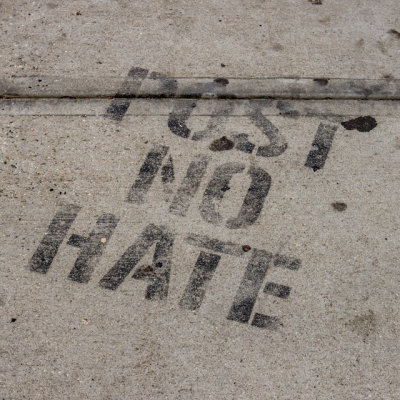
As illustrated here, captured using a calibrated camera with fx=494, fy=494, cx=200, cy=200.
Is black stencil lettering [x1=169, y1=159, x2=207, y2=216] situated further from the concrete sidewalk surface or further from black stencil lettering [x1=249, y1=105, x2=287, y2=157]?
black stencil lettering [x1=249, y1=105, x2=287, y2=157]

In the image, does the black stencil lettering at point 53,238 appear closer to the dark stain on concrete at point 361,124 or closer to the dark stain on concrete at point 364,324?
the dark stain on concrete at point 364,324

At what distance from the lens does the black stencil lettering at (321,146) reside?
4.03 meters

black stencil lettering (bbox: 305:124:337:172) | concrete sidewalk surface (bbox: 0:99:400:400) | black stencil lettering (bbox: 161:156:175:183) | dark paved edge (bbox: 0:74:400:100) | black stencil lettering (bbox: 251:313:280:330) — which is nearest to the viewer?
concrete sidewalk surface (bbox: 0:99:400:400)

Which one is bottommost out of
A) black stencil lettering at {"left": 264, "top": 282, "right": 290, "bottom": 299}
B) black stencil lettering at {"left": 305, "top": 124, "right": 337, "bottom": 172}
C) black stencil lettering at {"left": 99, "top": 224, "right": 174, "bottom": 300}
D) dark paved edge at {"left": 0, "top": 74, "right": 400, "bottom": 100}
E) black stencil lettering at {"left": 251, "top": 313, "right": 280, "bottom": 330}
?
black stencil lettering at {"left": 251, "top": 313, "right": 280, "bottom": 330}

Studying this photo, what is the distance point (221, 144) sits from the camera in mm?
4105

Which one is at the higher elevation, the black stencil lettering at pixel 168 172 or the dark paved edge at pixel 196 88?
the dark paved edge at pixel 196 88


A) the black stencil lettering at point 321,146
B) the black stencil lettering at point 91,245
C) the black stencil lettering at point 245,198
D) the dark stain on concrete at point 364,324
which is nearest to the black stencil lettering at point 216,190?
the black stencil lettering at point 245,198

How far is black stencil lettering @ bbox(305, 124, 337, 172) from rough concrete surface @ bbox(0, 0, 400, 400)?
13 millimetres

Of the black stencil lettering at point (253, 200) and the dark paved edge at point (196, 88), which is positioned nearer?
the black stencil lettering at point (253, 200)

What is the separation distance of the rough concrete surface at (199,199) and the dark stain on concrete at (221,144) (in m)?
0.01

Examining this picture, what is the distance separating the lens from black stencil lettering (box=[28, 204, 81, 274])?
3504 mm

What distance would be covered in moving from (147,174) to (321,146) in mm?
1462

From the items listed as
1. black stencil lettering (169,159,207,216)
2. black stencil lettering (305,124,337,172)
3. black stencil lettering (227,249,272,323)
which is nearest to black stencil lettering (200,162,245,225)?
black stencil lettering (169,159,207,216)

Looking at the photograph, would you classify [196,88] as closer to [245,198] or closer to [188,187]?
[188,187]
